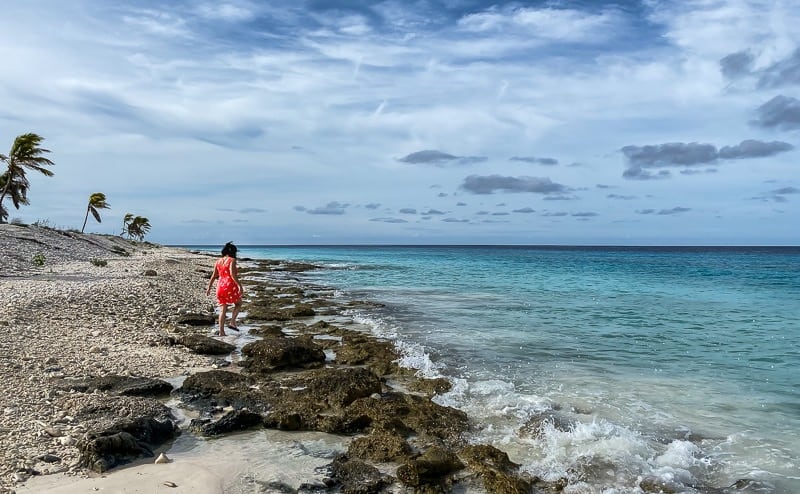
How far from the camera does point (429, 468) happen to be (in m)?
5.98

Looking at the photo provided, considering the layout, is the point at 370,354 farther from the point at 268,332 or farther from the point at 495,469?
the point at 495,469

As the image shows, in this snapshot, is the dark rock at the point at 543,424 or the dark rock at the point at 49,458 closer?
the dark rock at the point at 49,458

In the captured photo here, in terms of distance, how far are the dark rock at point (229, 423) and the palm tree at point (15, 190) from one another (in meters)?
43.3

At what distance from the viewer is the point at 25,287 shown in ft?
51.6

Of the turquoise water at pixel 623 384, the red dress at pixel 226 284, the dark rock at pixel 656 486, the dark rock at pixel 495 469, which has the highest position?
the red dress at pixel 226 284

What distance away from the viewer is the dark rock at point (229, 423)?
6.78 m

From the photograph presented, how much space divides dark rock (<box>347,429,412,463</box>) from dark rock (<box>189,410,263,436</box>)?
4.76ft

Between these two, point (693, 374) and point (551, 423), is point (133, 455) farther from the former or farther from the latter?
point (693, 374)

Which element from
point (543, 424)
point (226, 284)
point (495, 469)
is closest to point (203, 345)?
point (226, 284)

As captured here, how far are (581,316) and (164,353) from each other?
15.0 meters

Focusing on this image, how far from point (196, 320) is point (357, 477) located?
1056cm

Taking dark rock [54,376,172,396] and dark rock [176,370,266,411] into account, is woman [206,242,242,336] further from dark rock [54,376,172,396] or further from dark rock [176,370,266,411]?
dark rock [54,376,172,396]

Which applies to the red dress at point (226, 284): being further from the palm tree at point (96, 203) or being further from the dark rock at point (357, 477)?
the palm tree at point (96, 203)

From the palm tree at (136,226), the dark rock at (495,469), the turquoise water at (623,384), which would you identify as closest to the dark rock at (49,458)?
the dark rock at (495,469)
